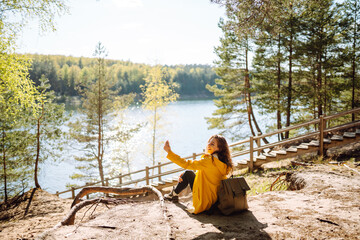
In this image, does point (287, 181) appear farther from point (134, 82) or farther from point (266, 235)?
point (134, 82)

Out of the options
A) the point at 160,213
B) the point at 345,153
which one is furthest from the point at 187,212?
the point at 345,153

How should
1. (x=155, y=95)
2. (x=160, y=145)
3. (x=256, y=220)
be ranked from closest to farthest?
(x=256, y=220), (x=155, y=95), (x=160, y=145)

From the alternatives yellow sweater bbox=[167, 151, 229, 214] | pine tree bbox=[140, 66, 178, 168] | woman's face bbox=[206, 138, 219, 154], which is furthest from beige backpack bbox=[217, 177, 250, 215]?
pine tree bbox=[140, 66, 178, 168]

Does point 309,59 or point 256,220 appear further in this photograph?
point 309,59

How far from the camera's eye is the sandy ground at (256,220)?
10.3ft

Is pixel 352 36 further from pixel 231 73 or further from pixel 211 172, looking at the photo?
pixel 211 172

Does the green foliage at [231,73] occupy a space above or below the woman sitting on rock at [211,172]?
above

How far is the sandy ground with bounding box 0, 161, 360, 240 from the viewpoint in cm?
312

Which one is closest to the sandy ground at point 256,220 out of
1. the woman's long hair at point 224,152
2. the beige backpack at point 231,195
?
the beige backpack at point 231,195

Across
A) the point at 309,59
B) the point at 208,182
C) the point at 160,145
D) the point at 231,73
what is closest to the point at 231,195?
the point at 208,182

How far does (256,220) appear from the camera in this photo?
3.62m

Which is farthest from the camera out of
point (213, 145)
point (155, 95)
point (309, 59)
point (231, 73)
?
point (155, 95)

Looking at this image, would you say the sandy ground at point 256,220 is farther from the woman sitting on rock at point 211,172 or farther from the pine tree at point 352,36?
the pine tree at point 352,36

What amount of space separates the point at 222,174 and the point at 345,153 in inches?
253
